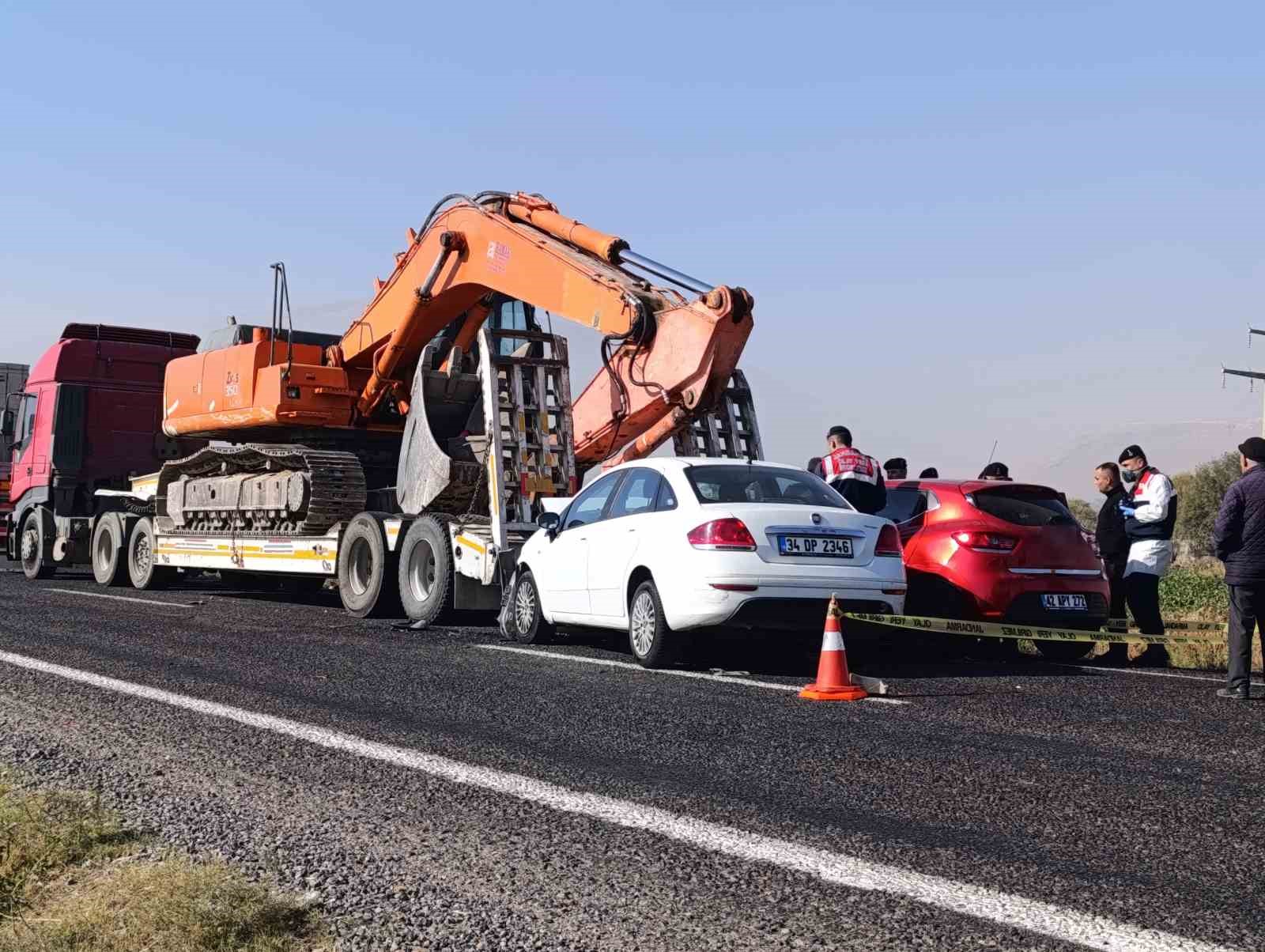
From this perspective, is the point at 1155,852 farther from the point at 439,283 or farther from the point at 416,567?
the point at 439,283

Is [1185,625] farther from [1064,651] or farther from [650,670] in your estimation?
[650,670]

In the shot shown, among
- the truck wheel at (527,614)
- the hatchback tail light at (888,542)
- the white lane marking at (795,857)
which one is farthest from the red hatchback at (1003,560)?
the white lane marking at (795,857)

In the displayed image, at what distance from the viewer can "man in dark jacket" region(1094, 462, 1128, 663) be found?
41.9 ft

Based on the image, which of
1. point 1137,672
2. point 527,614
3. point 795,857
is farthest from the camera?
point 527,614

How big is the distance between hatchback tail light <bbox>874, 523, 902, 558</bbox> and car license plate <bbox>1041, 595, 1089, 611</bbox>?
5.39 feet

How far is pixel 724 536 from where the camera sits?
973cm

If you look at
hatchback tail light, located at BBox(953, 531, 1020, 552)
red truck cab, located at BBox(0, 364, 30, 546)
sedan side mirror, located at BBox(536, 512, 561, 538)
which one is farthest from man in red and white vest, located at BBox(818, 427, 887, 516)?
red truck cab, located at BBox(0, 364, 30, 546)

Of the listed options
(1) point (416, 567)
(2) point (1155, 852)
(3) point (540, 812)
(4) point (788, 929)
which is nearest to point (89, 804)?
(3) point (540, 812)

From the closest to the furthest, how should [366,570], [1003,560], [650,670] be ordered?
[650,670] < [1003,560] < [366,570]

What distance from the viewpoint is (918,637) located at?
38.1 ft

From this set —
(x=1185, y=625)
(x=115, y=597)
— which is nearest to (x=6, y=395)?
(x=115, y=597)

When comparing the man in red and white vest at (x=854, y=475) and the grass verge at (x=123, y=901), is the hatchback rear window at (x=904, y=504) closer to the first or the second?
the man in red and white vest at (x=854, y=475)

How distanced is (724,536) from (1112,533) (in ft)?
15.7

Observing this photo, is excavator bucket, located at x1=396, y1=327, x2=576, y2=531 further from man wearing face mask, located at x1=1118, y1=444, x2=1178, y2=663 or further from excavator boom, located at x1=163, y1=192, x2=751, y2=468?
man wearing face mask, located at x1=1118, y1=444, x2=1178, y2=663
